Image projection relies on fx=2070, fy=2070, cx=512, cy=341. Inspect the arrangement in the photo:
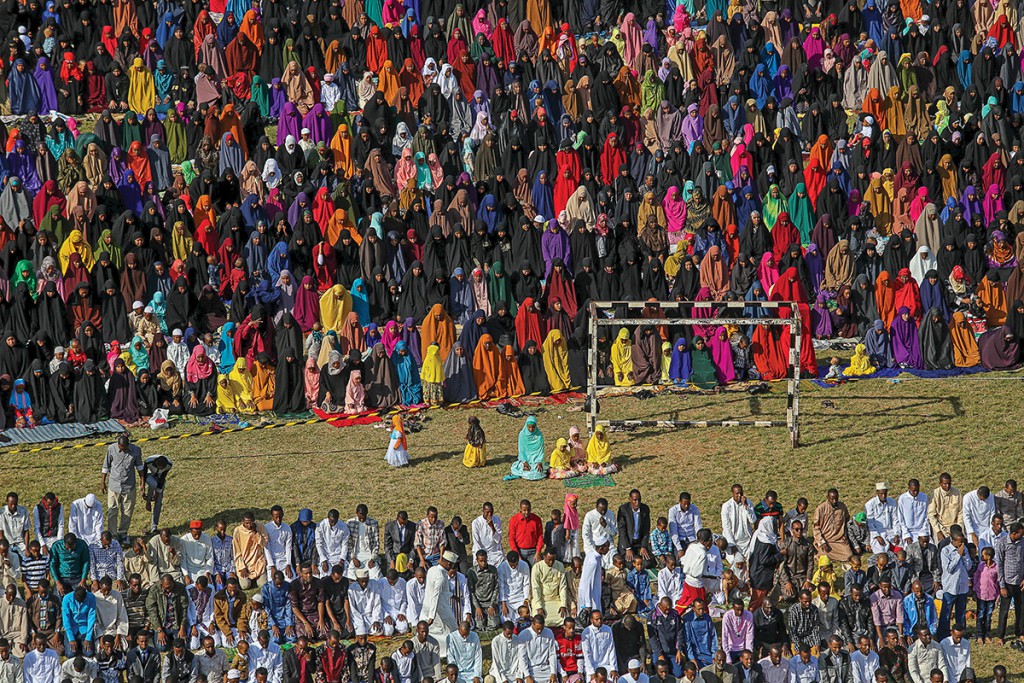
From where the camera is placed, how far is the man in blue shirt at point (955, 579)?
22.3 m

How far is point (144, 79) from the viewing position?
37.2m

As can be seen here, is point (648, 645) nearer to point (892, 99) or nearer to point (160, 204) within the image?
point (160, 204)

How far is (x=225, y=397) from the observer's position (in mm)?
29891

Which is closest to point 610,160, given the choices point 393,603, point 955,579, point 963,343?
point 963,343

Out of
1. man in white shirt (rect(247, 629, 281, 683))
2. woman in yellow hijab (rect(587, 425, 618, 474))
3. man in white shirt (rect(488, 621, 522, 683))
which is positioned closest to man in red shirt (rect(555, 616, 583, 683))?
man in white shirt (rect(488, 621, 522, 683))

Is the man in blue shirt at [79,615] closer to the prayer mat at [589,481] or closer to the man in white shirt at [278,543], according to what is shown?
the man in white shirt at [278,543]

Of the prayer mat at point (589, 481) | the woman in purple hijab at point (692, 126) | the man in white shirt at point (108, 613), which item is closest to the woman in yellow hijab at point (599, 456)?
the prayer mat at point (589, 481)

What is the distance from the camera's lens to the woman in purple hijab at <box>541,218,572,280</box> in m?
32.7

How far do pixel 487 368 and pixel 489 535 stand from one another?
6318mm

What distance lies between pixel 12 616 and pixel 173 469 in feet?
18.1

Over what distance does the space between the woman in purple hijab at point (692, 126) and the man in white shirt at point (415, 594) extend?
47.9 feet

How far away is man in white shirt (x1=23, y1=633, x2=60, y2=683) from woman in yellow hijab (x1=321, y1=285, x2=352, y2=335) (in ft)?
35.6

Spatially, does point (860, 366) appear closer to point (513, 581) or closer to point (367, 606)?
point (513, 581)

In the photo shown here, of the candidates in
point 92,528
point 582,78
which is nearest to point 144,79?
point 582,78
